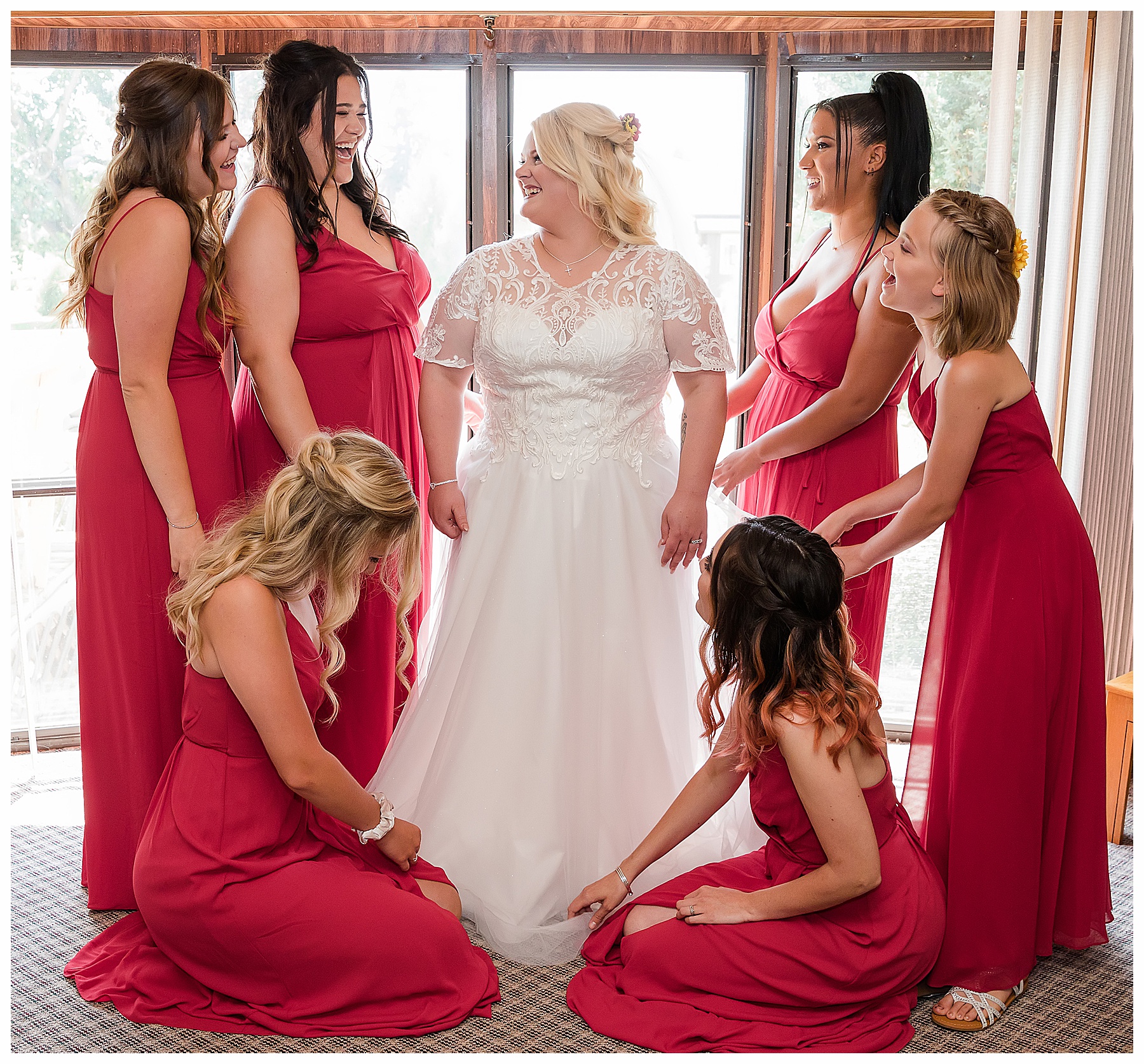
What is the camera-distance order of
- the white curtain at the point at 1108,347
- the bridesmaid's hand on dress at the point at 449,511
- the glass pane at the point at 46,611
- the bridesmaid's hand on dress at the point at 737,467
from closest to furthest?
the bridesmaid's hand on dress at the point at 449,511
the bridesmaid's hand on dress at the point at 737,467
the white curtain at the point at 1108,347
the glass pane at the point at 46,611

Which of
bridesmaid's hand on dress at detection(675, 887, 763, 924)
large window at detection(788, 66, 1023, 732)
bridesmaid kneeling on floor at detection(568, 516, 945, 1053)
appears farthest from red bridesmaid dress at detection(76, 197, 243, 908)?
large window at detection(788, 66, 1023, 732)

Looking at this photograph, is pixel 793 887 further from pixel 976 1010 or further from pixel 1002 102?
pixel 1002 102

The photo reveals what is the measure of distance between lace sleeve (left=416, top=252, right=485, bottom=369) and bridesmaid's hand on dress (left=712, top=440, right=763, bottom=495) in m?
0.68

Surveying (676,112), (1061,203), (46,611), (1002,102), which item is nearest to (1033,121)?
(1002,102)

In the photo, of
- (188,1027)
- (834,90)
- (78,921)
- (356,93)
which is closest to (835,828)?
(188,1027)

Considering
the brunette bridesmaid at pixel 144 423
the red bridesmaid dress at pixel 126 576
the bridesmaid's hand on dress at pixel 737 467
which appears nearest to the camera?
the brunette bridesmaid at pixel 144 423

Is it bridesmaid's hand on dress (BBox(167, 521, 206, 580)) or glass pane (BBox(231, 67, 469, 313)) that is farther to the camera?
glass pane (BBox(231, 67, 469, 313))

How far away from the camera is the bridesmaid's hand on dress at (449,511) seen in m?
2.40

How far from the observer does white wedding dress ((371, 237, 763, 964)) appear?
2.27 meters

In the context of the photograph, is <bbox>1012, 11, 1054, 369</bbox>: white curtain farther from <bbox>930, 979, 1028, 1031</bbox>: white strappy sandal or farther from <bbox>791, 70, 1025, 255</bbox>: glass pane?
<bbox>930, 979, 1028, 1031</bbox>: white strappy sandal

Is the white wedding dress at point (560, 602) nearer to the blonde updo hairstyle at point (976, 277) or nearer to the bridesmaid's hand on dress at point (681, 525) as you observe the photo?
the bridesmaid's hand on dress at point (681, 525)

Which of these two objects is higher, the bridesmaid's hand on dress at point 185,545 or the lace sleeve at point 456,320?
the lace sleeve at point 456,320

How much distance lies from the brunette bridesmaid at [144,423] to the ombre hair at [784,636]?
1.11m

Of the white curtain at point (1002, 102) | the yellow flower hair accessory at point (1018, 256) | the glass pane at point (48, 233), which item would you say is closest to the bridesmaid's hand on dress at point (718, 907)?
the yellow flower hair accessory at point (1018, 256)
